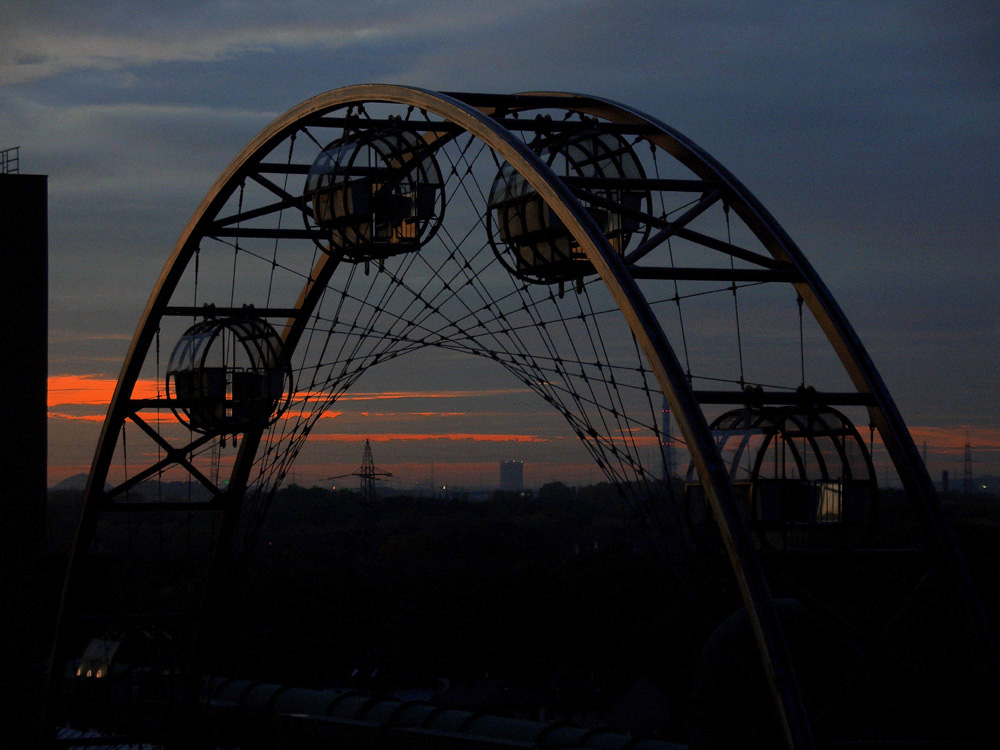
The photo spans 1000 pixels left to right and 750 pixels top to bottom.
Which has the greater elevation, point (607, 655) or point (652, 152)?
point (652, 152)

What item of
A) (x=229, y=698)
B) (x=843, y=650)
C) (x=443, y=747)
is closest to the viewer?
(x=843, y=650)

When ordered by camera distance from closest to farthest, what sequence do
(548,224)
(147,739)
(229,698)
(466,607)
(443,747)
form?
(548,224) → (443,747) → (147,739) → (229,698) → (466,607)

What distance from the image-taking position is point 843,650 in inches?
577

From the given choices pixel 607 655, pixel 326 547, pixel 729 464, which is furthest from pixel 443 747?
pixel 326 547

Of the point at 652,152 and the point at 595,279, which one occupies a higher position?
the point at 652,152

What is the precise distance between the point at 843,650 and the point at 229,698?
18.7 m

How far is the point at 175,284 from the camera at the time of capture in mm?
22016

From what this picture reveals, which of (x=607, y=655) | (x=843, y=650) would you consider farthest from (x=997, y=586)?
(x=843, y=650)

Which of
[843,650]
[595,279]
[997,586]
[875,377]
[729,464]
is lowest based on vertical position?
[997,586]

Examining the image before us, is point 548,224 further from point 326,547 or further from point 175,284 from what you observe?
point 326,547

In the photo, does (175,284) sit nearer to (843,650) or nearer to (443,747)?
(443,747)

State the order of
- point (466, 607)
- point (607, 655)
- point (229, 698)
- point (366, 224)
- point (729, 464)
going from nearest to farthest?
point (729, 464) → point (366, 224) → point (229, 698) → point (607, 655) → point (466, 607)

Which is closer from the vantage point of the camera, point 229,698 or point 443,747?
point 443,747

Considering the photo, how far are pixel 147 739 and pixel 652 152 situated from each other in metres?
15.3
